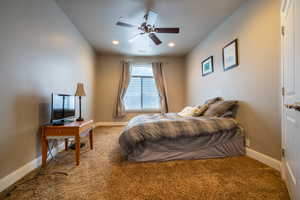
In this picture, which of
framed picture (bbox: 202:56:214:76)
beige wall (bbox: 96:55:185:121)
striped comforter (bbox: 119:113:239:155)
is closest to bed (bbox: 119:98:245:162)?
striped comforter (bbox: 119:113:239:155)

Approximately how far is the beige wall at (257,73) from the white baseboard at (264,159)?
0.06 m

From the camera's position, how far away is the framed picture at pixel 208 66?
3225 millimetres

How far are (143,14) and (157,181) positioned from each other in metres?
2.82

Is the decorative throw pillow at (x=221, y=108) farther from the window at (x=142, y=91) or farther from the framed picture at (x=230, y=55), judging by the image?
the window at (x=142, y=91)

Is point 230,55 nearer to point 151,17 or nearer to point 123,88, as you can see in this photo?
point 151,17

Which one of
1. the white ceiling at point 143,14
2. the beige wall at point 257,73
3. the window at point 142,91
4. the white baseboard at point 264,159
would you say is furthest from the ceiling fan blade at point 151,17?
the white baseboard at point 264,159

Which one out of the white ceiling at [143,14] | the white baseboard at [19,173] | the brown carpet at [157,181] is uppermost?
the white ceiling at [143,14]

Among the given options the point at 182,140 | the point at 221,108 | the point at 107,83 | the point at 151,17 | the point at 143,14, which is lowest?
the point at 182,140

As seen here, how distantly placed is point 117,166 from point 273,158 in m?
2.10

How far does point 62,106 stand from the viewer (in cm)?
210

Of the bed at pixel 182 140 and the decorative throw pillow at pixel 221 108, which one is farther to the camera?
the decorative throw pillow at pixel 221 108

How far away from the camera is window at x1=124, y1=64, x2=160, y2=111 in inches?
201

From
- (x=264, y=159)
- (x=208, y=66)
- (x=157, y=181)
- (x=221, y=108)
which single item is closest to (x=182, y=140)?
(x=157, y=181)

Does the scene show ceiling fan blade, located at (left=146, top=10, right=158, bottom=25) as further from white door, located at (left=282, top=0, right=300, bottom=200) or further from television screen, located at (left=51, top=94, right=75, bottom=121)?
television screen, located at (left=51, top=94, right=75, bottom=121)
